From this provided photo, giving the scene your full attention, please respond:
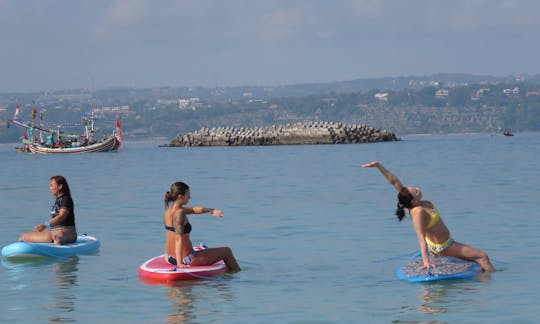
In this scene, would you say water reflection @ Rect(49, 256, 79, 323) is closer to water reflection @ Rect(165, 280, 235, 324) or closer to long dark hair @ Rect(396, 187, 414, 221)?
water reflection @ Rect(165, 280, 235, 324)

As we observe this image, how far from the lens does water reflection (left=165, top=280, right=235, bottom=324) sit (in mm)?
14766

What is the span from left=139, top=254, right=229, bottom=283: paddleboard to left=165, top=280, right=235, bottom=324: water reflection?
118 millimetres

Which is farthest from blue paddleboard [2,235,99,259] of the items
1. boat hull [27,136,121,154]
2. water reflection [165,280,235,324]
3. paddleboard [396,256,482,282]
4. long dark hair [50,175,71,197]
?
boat hull [27,136,121,154]

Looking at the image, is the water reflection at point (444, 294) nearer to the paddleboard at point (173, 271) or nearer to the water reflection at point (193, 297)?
the water reflection at point (193, 297)

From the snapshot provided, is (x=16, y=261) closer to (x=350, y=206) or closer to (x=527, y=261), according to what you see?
(x=527, y=261)

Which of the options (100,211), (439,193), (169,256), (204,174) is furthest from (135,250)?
(204,174)

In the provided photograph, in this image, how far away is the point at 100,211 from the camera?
33.8 meters

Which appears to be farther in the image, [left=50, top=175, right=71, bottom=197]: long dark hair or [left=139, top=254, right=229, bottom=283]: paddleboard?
[left=50, top=175, right=71, bottom=197]: long dark hair

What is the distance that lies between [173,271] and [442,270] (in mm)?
4315

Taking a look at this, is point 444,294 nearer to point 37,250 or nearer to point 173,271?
point 173,271

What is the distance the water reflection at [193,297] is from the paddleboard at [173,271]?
118mm

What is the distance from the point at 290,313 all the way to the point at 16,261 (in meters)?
7.08

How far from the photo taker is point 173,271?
16969 mm

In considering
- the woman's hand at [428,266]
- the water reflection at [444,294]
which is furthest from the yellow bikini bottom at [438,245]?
the water reflection at [444,294]
